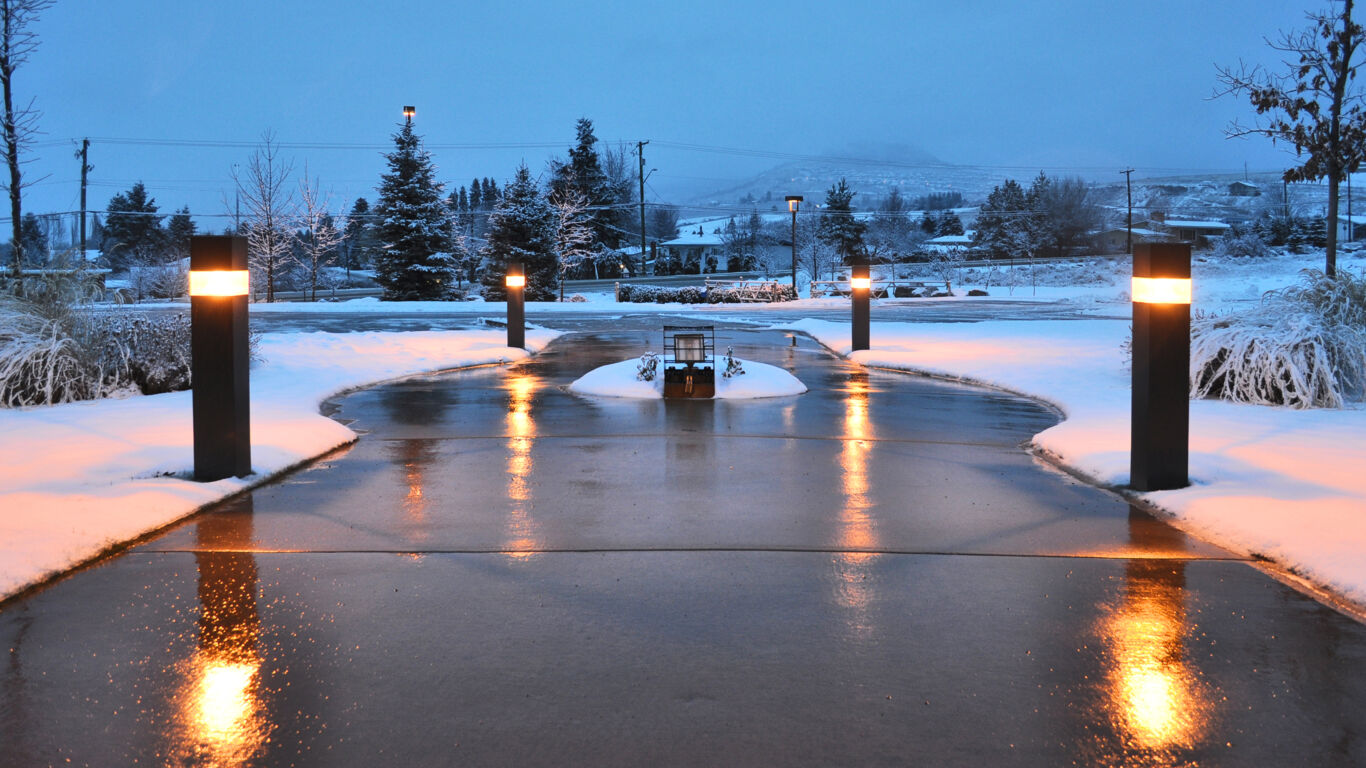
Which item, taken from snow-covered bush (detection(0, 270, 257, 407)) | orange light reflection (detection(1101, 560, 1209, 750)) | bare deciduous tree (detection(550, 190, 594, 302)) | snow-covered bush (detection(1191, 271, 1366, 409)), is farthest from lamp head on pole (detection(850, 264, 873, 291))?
bare deciduous tree (detection(550, 190, 594, 302))

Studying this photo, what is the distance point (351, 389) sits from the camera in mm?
13305

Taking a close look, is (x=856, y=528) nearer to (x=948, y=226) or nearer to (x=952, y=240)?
(x=952, y=240)

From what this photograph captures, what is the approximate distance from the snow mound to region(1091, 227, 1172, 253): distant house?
72398mm

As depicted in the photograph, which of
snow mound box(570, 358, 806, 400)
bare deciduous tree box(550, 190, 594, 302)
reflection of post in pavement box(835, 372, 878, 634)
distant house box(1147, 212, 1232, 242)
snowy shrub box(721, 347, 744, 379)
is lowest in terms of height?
reflection of post in pavement box(835, 372, 878, 634)

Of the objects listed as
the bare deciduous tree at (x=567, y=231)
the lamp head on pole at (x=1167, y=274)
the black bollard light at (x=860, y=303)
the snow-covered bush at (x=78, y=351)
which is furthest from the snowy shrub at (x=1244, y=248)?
the snow-covered bush at (x=78, y=351)

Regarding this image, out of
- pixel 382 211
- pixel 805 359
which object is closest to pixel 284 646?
pixel 805 359

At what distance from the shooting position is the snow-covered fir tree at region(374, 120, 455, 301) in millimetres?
44469

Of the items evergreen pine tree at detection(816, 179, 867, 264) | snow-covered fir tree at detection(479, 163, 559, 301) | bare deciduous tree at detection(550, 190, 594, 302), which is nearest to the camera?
snow-covered fir tree at detection(479, 163, 559, 301)

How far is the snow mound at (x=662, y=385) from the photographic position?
12.4 m

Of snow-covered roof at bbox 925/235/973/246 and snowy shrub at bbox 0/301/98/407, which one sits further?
snow-covered roof at bbox 925/235/973/246

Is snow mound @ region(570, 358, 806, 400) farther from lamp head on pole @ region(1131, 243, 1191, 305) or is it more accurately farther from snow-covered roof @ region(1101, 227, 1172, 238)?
snow-covered roof @ region(1101, 227, 1172, 238)

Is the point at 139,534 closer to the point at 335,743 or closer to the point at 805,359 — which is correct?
the point at 335,743

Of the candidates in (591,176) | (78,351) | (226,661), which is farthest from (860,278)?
(591,176)

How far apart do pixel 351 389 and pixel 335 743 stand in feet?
34.8
